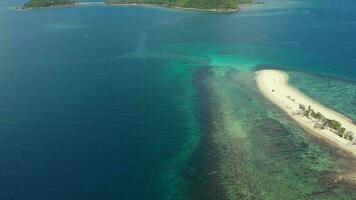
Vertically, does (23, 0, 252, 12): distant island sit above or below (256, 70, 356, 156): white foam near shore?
above

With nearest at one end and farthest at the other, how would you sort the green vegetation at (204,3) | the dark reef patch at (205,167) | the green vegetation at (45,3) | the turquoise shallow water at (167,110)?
the dark reef patch at (205,167) < the turquoise shallow water at (167,110) < the green vegetation at (204,3) < the green vegetation at (45,3)

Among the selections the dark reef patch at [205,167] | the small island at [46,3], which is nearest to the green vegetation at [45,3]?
the small island at [46,3]

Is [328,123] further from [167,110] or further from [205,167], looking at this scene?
[167,110]

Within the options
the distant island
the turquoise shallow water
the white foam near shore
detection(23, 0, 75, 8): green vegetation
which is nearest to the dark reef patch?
the turquoise shallow water

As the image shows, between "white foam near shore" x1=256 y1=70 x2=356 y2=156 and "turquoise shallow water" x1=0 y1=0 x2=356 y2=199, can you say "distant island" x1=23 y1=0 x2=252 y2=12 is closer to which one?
"turquoise shallow water" x1=0 y1=0 x2=356 y2=199

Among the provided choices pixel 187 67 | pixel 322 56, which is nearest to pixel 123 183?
pixel 187 67

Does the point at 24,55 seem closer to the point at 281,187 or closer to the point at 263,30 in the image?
the point at 263,30

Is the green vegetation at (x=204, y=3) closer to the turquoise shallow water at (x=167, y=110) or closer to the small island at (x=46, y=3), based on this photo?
the turquoise shallow water at (x=167, y=110)
